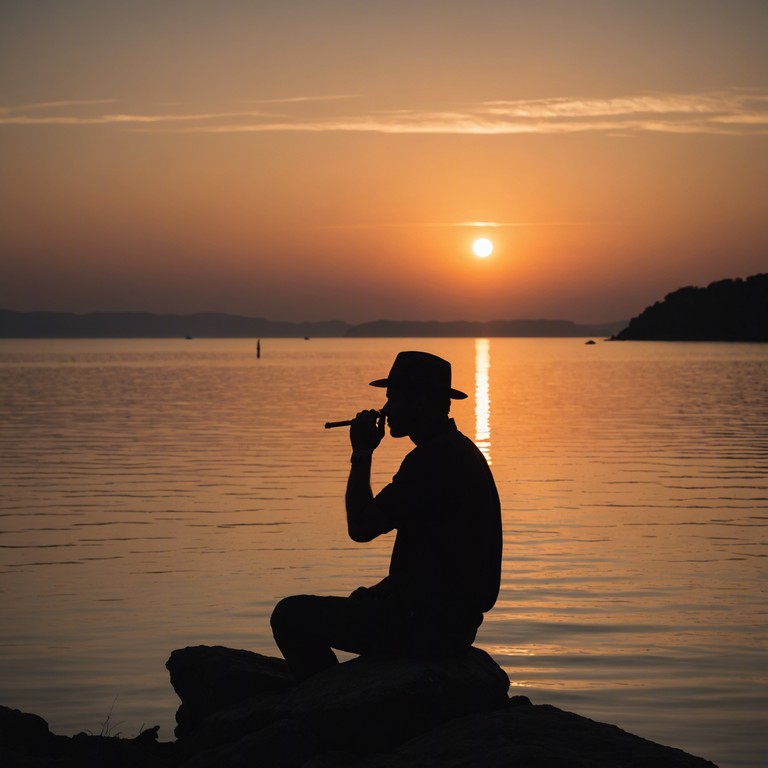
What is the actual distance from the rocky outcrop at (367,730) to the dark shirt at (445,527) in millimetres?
483

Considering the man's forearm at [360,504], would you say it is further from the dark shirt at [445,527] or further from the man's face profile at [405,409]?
the man's face profile at [405,409]

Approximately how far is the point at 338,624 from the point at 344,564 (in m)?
9.67

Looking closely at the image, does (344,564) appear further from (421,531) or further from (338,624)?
(421,531)

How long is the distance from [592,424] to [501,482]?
1936 cm

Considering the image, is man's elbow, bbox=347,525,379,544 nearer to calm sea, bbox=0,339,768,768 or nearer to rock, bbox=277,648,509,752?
rock, bbox=277,648,509,752

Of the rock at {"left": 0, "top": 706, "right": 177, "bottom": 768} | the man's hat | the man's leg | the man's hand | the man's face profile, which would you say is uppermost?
the man's hat

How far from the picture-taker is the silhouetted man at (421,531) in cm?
752

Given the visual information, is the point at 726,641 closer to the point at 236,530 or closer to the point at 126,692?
the point at 126,692

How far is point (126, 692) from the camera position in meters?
11.7

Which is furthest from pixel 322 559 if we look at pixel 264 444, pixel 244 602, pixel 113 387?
pixel 113 387

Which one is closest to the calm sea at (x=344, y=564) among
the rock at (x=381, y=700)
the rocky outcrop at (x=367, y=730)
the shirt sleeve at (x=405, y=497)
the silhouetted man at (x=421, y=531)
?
the rocky outcrop at (x=367, y=730)

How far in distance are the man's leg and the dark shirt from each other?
9.5 inches

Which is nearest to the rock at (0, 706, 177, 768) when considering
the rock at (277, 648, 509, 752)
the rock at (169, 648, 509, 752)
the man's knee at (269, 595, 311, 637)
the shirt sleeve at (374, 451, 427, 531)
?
the rock at (169, 648, 509, 752)

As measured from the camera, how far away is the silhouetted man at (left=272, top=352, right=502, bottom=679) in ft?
24.7
